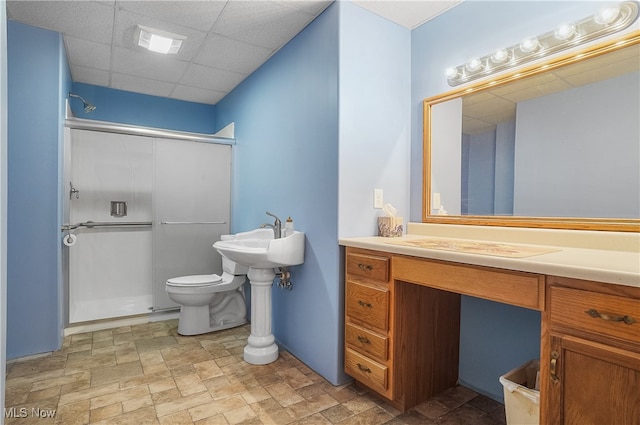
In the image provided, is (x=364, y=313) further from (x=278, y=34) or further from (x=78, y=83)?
(x=78, y=83)

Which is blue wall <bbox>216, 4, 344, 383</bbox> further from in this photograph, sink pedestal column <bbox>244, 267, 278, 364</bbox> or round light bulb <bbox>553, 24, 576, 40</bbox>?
round light bulb <bbox>553, 24, 576, 40</bbox>

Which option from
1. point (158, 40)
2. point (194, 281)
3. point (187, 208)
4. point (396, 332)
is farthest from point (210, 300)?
point (158, 40)

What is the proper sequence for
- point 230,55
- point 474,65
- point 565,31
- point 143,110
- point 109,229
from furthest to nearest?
point 143,110
point 109,229
point 230,55
point 474,65
point 565,31

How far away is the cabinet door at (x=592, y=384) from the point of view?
0.95 metres

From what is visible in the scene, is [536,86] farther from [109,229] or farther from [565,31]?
[109,229]

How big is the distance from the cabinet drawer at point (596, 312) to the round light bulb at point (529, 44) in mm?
1176

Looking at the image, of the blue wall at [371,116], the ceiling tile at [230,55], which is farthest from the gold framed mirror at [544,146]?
the ceiling tile at [230,55]

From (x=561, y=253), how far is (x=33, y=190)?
3043mm

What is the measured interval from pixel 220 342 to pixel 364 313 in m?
1.35

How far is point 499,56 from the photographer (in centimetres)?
176

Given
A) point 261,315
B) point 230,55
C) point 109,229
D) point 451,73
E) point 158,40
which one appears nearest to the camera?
point 451,73

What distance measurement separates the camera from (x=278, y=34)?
7.82 feet

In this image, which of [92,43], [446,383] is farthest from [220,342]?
[92,43]

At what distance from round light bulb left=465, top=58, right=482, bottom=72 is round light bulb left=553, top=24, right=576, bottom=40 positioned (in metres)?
0.36
